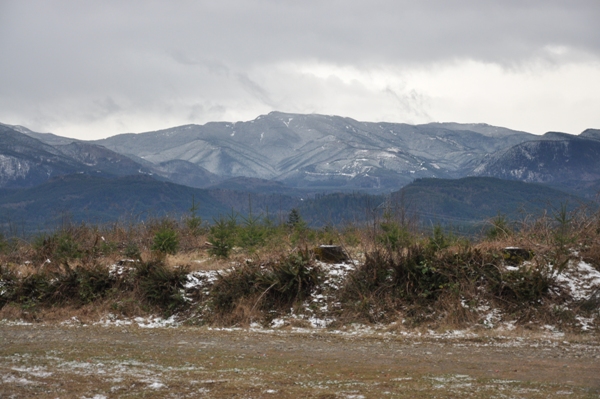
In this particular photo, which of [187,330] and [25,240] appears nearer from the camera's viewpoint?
[187,330]

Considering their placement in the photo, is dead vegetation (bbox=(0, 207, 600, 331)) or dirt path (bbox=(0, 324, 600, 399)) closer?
dirt path (bbox=(0, 324, 600, 399))

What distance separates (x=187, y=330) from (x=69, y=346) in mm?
2686

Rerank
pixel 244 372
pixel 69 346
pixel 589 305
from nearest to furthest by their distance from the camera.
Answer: pixel 244 372 < pixel 69 346 < pixel 589 305

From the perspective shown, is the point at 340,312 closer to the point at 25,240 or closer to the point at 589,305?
the point at 589,305

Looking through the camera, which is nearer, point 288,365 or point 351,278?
point 288,365

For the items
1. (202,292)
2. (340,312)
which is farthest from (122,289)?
(340,312)

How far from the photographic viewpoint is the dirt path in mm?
8727

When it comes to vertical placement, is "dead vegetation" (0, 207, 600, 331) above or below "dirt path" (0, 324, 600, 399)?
above

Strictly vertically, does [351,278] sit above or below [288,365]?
above

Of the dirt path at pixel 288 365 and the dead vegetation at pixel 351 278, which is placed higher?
the dead vegetation at pixel 351 278

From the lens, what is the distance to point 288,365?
409 inches

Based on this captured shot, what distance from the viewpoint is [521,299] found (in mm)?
13617

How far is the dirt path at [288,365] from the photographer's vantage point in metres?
8.73

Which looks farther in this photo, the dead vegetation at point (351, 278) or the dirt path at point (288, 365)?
the dead vegetation at point (351, 278)
